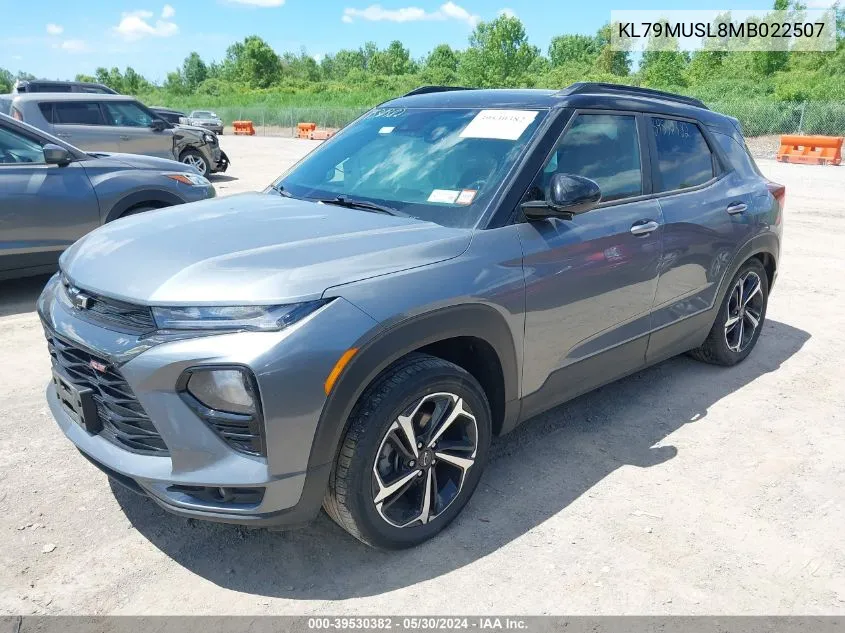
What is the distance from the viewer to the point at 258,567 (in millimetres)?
2742

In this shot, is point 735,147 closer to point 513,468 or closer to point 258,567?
point 513,468

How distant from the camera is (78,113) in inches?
447

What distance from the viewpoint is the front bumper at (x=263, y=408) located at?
7.35 feet

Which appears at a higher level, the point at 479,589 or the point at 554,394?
the point at 554,394

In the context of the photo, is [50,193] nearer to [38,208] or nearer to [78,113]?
[38,208]

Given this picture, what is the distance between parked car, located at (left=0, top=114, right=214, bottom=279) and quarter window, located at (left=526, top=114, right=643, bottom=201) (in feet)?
14.9

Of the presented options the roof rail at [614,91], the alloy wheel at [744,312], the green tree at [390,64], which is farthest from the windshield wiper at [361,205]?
the green tree at [390,64]

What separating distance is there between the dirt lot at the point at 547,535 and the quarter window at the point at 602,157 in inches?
54.5

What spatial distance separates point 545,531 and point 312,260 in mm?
1565

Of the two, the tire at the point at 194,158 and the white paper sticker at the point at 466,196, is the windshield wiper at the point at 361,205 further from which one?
the tire at the point at 194,158

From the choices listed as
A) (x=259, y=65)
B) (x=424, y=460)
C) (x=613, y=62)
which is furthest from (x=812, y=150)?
(x=259, y=65)

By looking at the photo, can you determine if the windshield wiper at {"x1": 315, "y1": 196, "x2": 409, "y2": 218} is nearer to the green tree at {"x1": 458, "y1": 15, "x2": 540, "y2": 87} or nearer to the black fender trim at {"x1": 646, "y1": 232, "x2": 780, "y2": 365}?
the black fender trim at {"x1": 646, "y1": 232, "x2": 780, "y2": 365}

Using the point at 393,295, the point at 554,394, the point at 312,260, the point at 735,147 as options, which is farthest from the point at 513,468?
the point at 735,147

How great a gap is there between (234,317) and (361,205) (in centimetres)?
116
